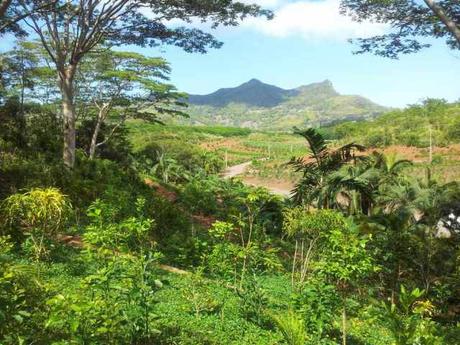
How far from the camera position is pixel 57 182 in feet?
36.1

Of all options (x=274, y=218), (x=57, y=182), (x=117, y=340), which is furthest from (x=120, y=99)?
(x=117, y=340)

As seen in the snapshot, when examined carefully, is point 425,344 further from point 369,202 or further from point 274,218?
point 274,218

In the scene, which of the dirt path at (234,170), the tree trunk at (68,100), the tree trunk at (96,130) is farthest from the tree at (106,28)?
the dirt path at (234,170)

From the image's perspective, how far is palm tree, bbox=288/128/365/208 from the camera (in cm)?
1252

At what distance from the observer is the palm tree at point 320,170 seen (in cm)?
1252

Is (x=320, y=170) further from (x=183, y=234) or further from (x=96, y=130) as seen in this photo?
(x=96, y=130)

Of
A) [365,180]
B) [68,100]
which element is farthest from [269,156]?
[68,100]

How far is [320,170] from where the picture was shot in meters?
13.1

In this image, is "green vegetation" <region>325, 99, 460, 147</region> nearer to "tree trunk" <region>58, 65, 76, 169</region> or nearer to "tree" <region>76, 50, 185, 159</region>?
"tree" <region>76, 50, 185, 159</region>

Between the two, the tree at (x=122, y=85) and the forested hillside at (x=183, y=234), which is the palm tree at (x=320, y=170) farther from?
the tree at (x=122, y=85)

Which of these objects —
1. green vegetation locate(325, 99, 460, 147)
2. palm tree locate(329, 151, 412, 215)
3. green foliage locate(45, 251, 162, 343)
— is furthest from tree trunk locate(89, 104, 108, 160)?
green vegetation locate(325, 99, 460, 147)

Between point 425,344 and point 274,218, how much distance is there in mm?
15177

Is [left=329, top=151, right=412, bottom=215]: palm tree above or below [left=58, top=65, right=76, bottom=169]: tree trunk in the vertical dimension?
below

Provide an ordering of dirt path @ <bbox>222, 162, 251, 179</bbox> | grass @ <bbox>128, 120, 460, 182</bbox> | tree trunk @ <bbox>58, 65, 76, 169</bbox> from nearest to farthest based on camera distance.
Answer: tree trunk @ <bbox>58, 65, 76, 169</bbox>, grass @ <bbox>128, 120, 460, 182</bbox>, dirt path @ <bbox>222, 162, 251, 179</bbox>
